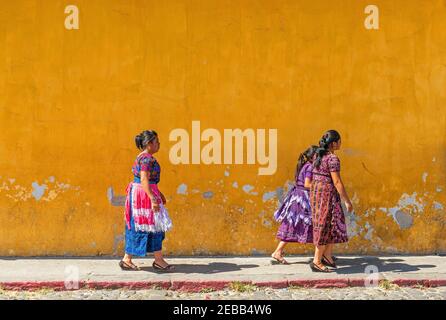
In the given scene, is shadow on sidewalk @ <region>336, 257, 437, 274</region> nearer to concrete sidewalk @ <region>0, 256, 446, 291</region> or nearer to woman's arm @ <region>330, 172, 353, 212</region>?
concrete sidewalk @ <region>0, 256, 446, 291</region>

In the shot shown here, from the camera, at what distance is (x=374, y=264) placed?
731cm

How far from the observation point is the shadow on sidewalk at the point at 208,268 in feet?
22.7

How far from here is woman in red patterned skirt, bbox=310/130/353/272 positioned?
6.75 metres

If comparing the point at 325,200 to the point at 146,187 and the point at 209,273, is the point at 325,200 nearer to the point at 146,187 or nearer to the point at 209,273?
the point at 209,273

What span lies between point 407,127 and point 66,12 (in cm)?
456

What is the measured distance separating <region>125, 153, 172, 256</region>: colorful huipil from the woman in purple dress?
142 cm

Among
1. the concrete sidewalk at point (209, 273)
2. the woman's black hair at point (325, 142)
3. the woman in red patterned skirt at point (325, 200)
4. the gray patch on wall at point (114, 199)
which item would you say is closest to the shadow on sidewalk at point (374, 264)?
the concrete sidewalk at point (209, 273)

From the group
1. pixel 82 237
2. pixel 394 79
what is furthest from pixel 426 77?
pixel 82 237

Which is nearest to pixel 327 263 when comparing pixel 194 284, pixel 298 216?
pixel 298 216

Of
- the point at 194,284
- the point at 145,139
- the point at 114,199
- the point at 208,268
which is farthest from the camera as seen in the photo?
the point at 114,199

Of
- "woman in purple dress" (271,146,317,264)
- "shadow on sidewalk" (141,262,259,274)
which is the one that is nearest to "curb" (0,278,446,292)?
"shadow on sidewalk" (141,262,259,274)

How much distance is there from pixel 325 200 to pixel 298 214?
1.77ft

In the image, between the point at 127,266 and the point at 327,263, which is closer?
the point at 127,266
